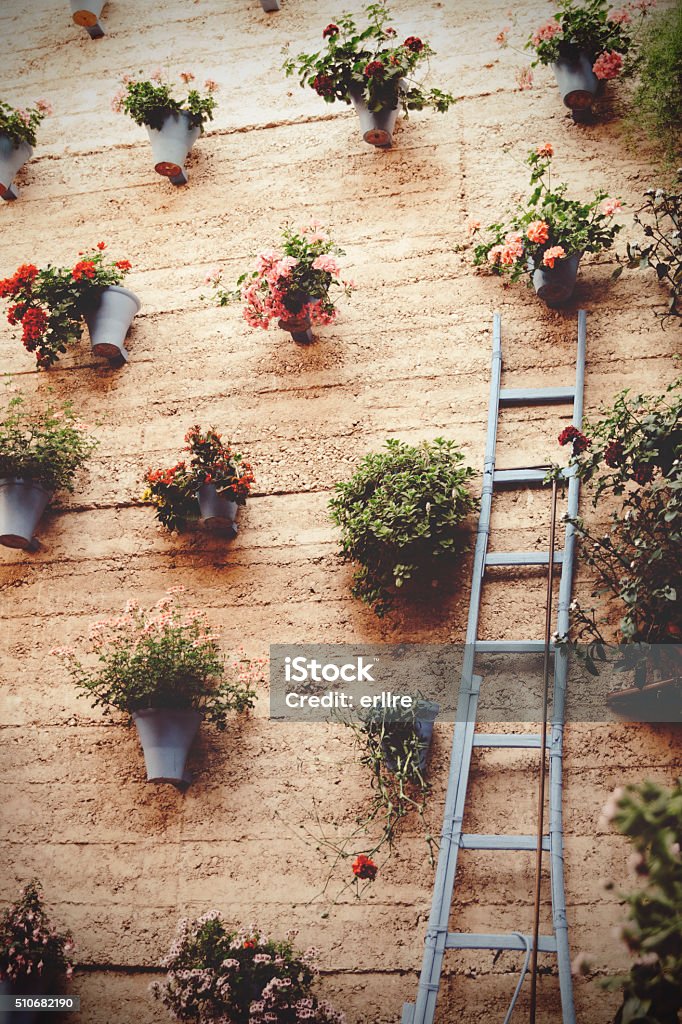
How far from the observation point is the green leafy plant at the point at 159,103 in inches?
171

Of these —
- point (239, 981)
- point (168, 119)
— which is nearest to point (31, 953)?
point (239, 981)

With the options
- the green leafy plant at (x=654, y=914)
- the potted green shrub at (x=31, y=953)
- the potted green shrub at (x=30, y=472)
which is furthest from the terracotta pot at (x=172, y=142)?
the green leafy plant at (x=654, y=914)

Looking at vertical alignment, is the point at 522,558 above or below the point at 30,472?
below

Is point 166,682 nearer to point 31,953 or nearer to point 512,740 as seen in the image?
point 31,953

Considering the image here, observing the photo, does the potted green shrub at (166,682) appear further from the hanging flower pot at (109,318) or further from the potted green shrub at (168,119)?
the potted green shrub at (168,119)

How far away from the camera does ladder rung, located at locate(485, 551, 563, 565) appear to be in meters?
3.21

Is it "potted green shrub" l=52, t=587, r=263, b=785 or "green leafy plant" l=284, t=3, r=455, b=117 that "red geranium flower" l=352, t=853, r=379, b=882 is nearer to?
"potted green shrub" l=52, t=587, r=263, b=785

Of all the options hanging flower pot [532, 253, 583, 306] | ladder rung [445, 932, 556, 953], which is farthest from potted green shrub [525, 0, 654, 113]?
ladder rung [445, 932, 556, 953]

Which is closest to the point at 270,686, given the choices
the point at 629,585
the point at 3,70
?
the point at 629,585

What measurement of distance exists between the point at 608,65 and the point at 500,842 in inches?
133

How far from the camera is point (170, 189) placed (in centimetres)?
452

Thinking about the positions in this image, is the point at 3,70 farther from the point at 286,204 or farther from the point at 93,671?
the point at 93,671

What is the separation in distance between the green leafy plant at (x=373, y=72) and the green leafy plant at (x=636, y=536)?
1.98 m

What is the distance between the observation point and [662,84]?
3760 millimetres
